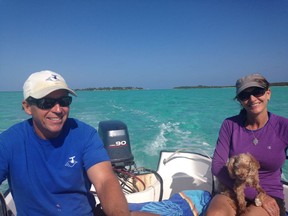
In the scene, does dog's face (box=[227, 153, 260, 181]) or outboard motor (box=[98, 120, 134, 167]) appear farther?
outboard motor (box=[98, 120, 134, 167])

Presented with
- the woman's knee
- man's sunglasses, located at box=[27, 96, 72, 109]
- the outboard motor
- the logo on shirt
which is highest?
man's sunglasses, located at box=[27, 96, 72, 109]

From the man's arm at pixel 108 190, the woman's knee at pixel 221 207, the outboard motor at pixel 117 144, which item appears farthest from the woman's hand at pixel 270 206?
the outboard motor at pixel 117 144

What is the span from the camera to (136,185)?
3.40 metres

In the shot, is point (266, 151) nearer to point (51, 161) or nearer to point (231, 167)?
point (231, 167)

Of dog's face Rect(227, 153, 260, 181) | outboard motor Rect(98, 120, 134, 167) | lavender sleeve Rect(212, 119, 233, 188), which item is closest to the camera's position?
dog's face Rect(227, 153, 260, 181)

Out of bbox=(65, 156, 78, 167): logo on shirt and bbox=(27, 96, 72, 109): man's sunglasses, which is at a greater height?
bbox=(27, 96, 72, 109): man's sunglasses

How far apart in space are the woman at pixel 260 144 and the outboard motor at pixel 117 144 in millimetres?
1362

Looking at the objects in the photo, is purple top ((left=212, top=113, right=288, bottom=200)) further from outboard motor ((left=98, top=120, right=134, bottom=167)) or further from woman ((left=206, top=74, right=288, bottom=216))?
outboard motor ((left=98, top=120, right=134, bottom=167))

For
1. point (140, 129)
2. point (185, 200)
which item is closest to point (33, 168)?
point (185, 200)

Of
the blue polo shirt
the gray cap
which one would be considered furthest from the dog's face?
the blue polo shirt

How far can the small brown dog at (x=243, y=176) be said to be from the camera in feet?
6.63

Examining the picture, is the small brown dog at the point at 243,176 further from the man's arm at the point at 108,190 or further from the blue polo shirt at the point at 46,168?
the blue polo shirt at the point at 46,168

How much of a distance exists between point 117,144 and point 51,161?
67.3 inches

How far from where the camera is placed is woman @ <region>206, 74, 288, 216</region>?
2156 millimetres
